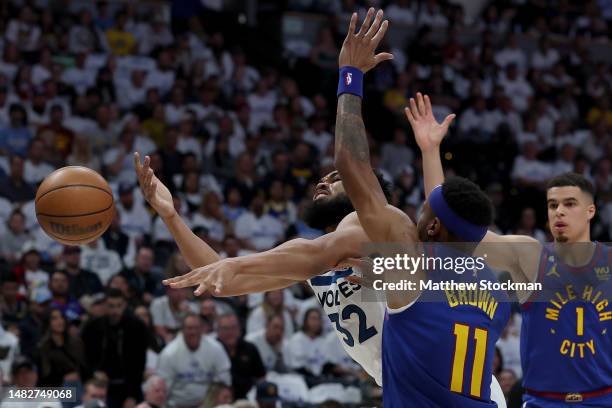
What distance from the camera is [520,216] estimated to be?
15641mm

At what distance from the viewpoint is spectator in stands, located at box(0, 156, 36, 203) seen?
12430 mm

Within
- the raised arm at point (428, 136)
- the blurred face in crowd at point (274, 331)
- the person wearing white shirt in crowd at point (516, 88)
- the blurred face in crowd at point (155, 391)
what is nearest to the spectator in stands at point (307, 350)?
the blurred face in crowd at point (274, 331)

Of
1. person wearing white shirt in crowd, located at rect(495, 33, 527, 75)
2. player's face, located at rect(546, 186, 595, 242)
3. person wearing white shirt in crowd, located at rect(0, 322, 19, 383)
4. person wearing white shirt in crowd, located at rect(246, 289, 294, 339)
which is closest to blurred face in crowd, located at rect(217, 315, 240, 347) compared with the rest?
person wearing white shirt in crowd, located at rect(246, 289, 294, 339)

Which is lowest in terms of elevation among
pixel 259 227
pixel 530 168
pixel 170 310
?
pixel 170 310

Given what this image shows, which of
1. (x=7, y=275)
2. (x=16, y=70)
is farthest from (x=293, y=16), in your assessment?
(x=7, y=275)

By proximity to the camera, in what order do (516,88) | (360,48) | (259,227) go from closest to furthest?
(360,48) < (259,227) < (516,88)

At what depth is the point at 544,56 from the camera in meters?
20.0

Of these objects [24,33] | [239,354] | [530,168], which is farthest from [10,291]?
[530,168]

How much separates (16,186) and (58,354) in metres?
3.18

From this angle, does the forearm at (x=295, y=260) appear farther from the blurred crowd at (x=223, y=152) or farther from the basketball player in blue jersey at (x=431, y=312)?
the blurred crowd at (x=223, y=152)

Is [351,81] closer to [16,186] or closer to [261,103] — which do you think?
[16,186]

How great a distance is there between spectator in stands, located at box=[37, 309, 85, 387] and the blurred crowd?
0.02 metres

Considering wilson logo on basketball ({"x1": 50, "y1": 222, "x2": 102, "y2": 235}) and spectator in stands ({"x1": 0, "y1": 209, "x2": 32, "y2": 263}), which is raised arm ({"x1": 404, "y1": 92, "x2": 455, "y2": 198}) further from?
spectator in stands ({"x1": 0, "y1": 209, "x2": 32, "y2": 263})

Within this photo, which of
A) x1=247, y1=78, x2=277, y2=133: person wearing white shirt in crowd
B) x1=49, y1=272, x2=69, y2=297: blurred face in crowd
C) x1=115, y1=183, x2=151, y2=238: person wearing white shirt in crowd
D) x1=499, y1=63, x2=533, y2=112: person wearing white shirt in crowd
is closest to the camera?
x1=49, y1=272, x2=69, y2=297: blurred face in crowd
